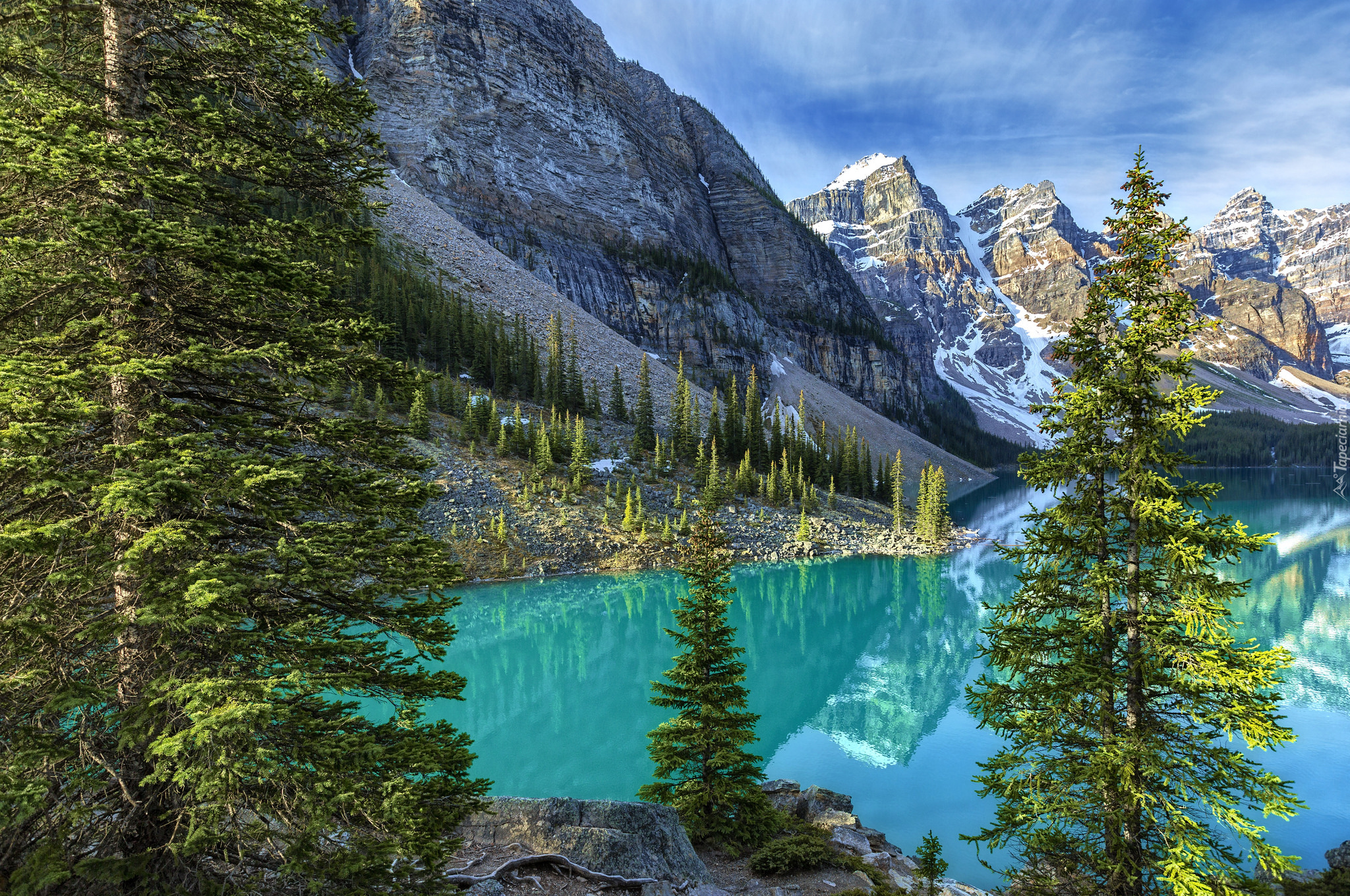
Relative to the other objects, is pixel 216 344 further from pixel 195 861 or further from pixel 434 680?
pixel 195 861

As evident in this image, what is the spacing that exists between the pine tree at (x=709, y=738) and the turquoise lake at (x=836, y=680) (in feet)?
19.3

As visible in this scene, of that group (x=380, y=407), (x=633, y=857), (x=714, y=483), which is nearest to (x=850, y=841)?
(x=633, y=857)

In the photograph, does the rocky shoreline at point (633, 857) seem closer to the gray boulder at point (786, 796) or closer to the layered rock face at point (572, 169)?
the gray boulder at point (786, 796)

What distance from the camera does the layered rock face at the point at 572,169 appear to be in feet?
345

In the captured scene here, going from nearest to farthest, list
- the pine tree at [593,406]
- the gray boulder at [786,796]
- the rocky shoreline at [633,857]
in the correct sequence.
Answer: the rocky shoreline at [633,857]
the gray boulder at [786,796]
the pine tree at [593,406]

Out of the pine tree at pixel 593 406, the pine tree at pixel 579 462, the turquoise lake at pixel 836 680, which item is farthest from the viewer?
the pine tree at pixel 593 406

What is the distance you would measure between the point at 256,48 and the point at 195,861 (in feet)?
24.6

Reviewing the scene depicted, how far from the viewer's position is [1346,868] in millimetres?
12531

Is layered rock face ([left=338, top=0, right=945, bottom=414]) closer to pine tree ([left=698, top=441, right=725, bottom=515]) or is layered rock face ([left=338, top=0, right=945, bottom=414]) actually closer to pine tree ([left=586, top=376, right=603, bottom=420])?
pine tree ([left=586, top=376, right=603, bottom=420])

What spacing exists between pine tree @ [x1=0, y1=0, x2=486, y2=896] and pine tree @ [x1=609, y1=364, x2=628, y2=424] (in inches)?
2623

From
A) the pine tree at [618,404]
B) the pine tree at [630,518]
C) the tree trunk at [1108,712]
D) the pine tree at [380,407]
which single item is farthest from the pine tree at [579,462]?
the tree trunk at [1108,712]

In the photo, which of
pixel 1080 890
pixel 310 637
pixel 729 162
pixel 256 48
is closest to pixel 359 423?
pixel 310 637

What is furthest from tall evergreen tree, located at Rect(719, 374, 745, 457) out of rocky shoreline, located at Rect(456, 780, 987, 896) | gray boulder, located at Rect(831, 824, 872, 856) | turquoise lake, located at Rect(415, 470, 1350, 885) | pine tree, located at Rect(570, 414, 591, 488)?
rocky shoreline, located at Rect(456, 780, 987, 896)

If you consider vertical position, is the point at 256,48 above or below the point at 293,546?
above
